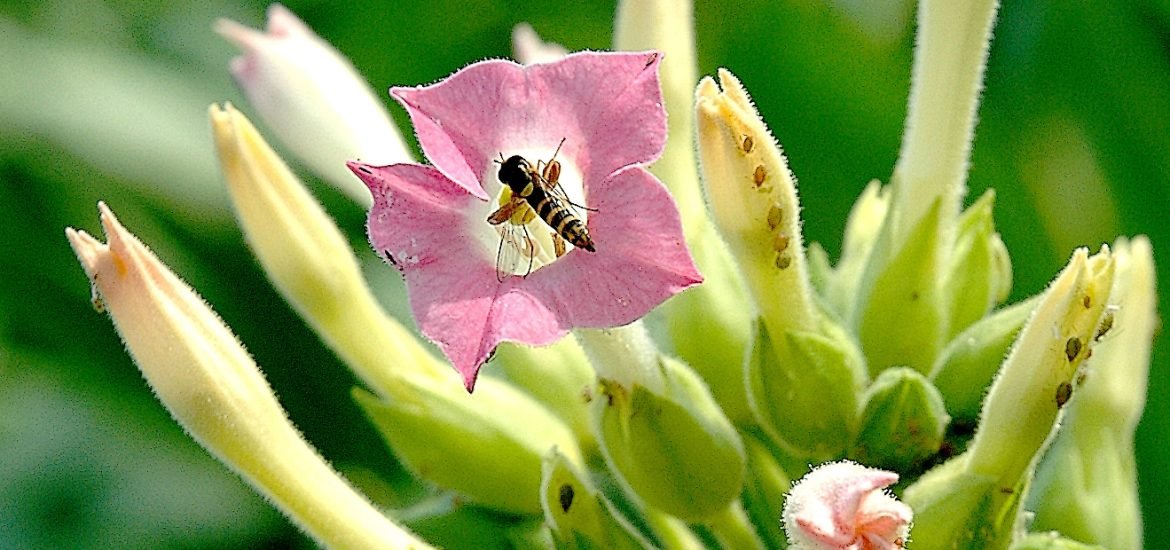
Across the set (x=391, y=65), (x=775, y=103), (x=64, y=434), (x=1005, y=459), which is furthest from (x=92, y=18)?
(x=1005, y=459)

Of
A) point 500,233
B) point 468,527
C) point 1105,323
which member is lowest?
point 468,527

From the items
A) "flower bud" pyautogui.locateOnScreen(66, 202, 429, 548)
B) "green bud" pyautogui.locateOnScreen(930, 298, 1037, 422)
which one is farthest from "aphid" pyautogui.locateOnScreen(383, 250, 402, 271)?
"green bud" pyautogui.locateOnScreen(930, 298, 1037, 422)

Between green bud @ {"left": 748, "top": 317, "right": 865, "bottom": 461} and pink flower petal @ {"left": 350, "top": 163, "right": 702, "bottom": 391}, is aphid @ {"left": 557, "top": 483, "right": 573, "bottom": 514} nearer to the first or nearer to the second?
green bud @ {"left": 748, "top": 317, "right": 865, "bottom": 461}

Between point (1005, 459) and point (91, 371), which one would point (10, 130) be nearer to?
point (91, 371)

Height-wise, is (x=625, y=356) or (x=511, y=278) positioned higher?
(x=511, y=278)

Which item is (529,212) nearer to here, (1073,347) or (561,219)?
(561,219)

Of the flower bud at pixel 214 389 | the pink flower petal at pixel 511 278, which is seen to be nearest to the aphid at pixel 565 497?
the flower bud at pixel 214 389

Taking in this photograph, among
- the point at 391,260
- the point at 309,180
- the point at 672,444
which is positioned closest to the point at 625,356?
the point at 672,444
